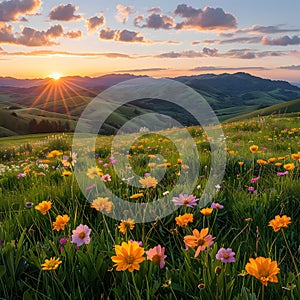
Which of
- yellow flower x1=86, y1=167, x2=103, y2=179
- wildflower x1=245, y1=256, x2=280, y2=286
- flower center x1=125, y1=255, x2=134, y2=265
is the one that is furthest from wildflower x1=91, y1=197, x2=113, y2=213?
wildflower x1=245, y1=256, x2=280, y2=286

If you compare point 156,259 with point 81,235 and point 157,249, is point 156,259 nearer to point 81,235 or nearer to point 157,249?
point 157,249

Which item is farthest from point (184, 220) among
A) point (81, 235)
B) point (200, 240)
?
point (81, 235)

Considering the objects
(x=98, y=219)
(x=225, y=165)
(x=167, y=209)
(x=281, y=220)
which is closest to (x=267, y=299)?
(x=281, y=220)

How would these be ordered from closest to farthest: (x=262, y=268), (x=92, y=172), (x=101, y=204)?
1. (x=262, y=268)
2. (x=101, y=204)
3. (x=92, y=172)

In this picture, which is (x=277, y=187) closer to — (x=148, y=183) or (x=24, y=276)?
(x=148, y=183)

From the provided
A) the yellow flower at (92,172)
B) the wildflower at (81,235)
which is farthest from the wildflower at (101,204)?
the yellow flower at (92,172)

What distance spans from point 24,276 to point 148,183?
1519mm

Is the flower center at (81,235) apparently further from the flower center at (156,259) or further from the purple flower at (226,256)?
the purple flower at (226,256)

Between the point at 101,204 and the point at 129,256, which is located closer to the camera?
the point at 129,256

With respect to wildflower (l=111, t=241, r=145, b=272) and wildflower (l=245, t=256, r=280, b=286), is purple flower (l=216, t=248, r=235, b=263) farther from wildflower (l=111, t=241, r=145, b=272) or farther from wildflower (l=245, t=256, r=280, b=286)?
wildflower (l=111, t=241, r=145, b=272)

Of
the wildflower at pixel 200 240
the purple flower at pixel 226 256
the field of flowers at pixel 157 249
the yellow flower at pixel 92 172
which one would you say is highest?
the wildflower at pixel 200 240

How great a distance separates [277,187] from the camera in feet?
13.2

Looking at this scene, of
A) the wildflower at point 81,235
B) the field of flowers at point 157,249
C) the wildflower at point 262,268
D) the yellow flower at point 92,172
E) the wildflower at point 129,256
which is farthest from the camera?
the yellow flower at point 92,172

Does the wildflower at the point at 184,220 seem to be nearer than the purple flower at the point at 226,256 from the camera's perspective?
No
